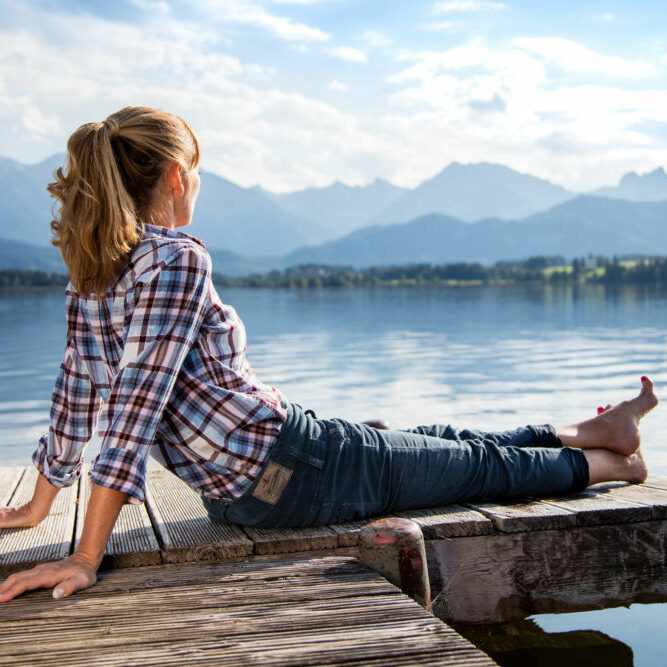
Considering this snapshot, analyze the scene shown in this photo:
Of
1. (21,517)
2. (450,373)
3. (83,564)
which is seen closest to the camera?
(83,564)

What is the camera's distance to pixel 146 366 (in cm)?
295

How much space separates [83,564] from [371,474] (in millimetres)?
1200

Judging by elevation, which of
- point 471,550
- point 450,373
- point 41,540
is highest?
point 41,540

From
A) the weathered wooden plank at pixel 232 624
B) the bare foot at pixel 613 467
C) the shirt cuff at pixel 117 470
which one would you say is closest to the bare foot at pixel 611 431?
the bare foot at pixel 613 467

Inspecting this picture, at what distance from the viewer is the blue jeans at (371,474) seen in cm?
330

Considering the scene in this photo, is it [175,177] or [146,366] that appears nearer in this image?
[146,366]

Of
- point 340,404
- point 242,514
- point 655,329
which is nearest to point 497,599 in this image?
point 242,514

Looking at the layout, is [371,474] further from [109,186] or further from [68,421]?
[109,186]

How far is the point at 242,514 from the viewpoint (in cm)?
350

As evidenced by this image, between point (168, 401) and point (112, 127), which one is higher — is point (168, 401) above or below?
below

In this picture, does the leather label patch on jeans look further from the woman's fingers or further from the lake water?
the lake water

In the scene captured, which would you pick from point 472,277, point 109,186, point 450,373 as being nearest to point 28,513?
point 109,186

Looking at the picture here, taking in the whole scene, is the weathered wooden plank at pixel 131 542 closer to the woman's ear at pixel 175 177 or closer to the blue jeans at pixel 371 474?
the blue jeans at pixel 371 474

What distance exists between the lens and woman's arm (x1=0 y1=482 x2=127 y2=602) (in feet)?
9.49
